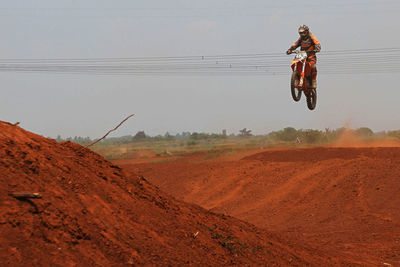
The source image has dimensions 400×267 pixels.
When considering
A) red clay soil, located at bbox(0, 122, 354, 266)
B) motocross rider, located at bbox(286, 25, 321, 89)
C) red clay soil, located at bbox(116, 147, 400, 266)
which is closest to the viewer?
red clay soil, located at bbox(0, 122, 354, 266)

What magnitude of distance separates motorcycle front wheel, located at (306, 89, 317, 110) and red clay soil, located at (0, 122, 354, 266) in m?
4.45

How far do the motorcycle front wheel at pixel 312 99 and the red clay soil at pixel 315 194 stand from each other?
3.31 metres

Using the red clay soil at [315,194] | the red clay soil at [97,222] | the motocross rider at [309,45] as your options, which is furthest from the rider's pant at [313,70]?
the red clay soil at [97,222]

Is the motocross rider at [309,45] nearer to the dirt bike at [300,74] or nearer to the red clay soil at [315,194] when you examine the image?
the dirt bike at [300,74]

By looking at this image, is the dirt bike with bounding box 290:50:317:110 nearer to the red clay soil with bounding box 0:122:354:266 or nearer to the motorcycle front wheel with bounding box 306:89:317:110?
the motorcycle front wheel with bounding box 306:89:317:110

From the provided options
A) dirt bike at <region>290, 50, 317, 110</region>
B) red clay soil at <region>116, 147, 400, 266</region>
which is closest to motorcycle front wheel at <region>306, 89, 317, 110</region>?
dirt bike at <region>290, 50, 317, 110</region>

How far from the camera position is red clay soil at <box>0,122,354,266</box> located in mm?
4836

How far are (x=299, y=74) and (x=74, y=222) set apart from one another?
23.4 feet

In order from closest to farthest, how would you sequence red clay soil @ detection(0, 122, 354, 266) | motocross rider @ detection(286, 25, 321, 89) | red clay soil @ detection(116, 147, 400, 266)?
red clay soil @ detection(0, 122, 354, 266)
motocross rider @ detection(286, 25, 321, 89)
red clay soil @ detection(116, 147, 400, 266)

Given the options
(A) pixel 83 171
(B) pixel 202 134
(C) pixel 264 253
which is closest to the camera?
(A) pixel 83 171

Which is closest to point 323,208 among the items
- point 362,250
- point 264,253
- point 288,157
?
point 362,250

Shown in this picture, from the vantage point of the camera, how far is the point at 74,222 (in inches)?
208

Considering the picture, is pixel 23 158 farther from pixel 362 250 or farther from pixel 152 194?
pixel 362 250

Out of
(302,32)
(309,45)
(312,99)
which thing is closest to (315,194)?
(312,99)
